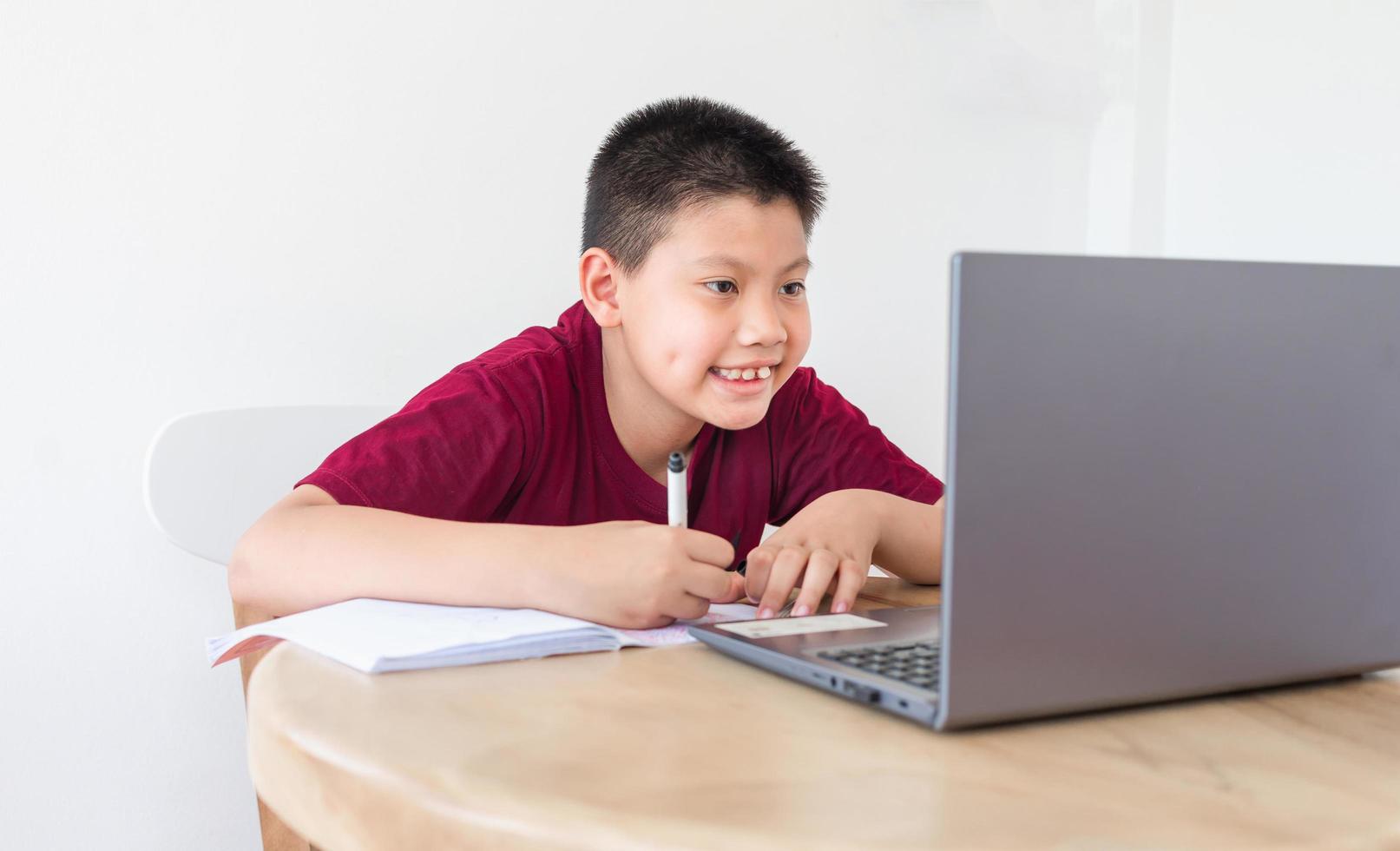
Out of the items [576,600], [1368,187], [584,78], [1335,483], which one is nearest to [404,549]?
[576,600]

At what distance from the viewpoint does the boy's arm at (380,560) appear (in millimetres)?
707

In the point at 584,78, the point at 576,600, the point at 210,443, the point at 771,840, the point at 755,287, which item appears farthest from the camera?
the point at 584,78

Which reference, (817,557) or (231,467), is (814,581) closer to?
(817,557)

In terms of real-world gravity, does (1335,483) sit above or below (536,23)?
below

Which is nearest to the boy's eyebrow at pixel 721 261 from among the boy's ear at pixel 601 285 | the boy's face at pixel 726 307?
the boy's face at pixel 726 307

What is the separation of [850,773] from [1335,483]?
9.8 inches

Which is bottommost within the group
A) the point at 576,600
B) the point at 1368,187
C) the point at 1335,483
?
the point at 576,600

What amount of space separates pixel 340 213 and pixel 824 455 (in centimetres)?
69

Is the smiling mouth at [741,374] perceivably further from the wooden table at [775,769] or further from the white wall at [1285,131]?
the white wall at [1285,131]

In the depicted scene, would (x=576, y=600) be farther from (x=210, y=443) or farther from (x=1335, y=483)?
(x=210, y=443)

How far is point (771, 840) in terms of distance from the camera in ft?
1.11

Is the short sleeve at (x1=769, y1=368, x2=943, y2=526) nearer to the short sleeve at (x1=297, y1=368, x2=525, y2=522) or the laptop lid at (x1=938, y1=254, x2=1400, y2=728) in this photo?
the short sleeve at (x1=297, y1=368, x2=525, y2=522)

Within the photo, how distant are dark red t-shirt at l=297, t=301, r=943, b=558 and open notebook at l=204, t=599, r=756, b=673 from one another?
235 mm

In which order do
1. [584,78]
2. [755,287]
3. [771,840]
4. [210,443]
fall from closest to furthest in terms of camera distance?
1. [771,840]
2. [755,287]
3. [210,443]
4. [584,78]
